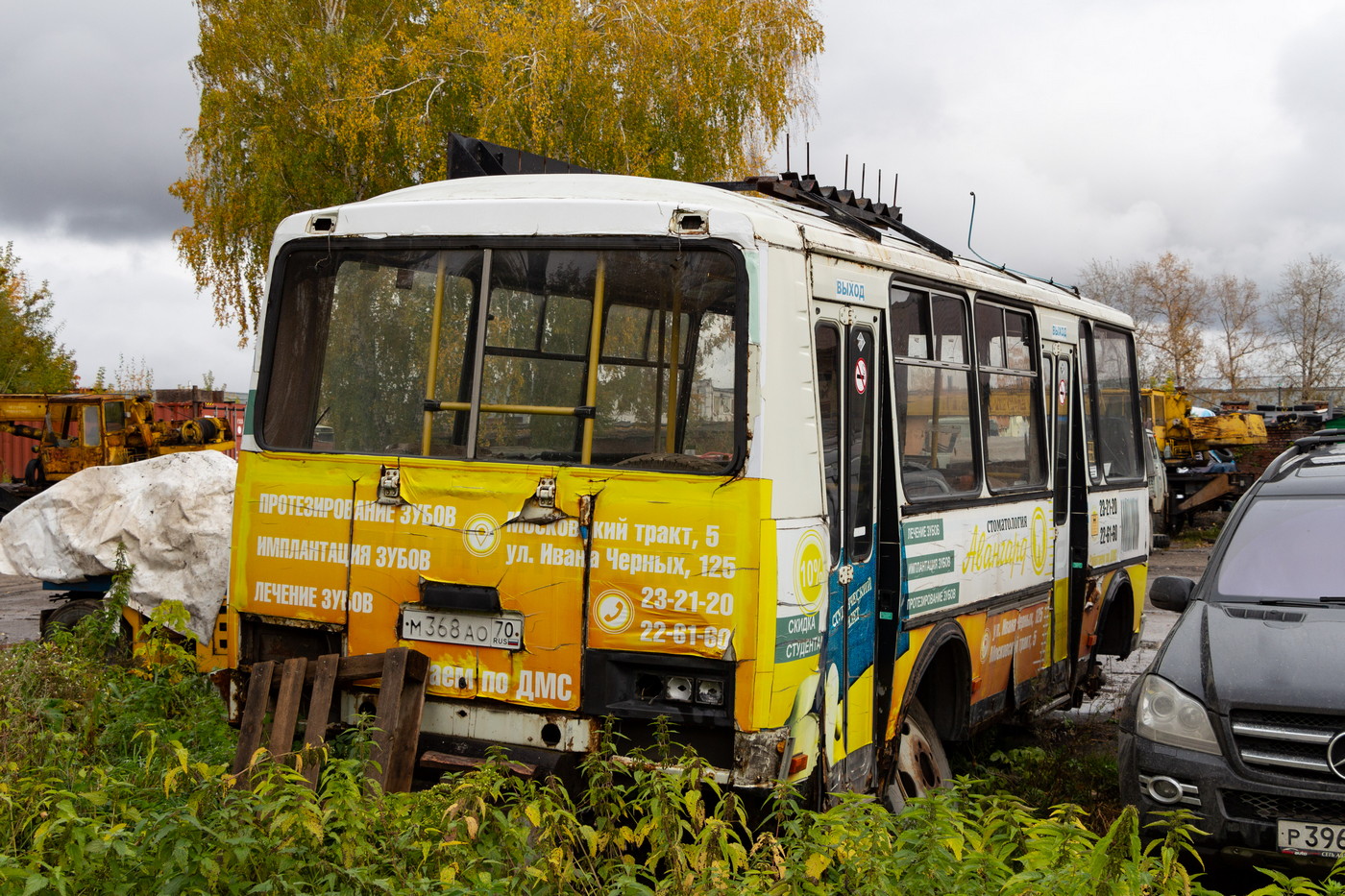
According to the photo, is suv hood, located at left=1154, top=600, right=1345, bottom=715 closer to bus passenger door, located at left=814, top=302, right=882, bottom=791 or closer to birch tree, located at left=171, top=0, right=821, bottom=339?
bus passenger door, located at left=814, top=302, right=882, bottom=791

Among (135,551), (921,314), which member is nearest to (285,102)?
(135,551)

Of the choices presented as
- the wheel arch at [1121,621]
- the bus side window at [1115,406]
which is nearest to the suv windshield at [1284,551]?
the bus side window at [1115,406]

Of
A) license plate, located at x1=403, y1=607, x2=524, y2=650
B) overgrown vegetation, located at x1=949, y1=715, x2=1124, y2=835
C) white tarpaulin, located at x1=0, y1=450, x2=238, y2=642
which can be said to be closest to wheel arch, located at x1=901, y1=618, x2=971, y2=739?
overgrown vegetation, located at x1=949, y1=715, x2=1124, y2=835

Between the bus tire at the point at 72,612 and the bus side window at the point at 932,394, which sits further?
the bus tire at the point at 72,612

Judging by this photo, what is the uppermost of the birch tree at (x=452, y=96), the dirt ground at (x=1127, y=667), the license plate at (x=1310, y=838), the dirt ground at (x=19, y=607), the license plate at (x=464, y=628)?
the birch tree at (x=452, y=96)

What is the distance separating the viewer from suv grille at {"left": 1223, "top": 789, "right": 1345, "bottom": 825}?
16.3 ft

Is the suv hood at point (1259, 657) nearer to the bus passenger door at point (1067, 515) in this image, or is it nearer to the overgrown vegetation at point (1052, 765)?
the overgrown vegetation at point (1052, 765)

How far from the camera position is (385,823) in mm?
4051

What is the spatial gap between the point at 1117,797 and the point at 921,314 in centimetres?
297

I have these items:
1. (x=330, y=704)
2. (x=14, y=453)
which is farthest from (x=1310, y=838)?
(x=14, y=453)

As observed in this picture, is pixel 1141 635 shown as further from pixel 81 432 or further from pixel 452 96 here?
pixel 81 432

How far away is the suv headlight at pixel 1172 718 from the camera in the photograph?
5.23m

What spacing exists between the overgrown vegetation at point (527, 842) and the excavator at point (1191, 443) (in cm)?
2571

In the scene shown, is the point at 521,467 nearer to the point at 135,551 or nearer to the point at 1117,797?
the point at 1117,797
